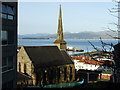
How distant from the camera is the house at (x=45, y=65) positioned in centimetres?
3372

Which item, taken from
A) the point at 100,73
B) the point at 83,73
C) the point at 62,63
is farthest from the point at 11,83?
the point at 83,73

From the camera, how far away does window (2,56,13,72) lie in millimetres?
16844

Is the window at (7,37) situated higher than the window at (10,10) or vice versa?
the window at (10,10)

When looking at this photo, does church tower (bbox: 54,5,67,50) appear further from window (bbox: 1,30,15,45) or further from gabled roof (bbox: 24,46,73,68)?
window (bbox: 1,30,15,45)

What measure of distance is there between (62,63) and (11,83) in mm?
20924

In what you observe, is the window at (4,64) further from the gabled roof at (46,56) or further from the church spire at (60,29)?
the church spire at (60,29)

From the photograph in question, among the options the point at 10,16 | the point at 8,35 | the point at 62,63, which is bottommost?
the point at 62,63

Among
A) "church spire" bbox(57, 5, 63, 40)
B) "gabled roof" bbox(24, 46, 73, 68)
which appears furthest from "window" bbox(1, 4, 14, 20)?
"church spire" bbox(57, 5, 63, 40)

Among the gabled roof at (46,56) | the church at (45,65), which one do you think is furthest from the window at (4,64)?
the gabled roof at (46,56)

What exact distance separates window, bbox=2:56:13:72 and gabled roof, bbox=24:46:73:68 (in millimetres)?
15310

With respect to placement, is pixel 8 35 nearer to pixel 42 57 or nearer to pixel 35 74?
pixel 35 74

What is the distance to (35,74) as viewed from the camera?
33.3 metres

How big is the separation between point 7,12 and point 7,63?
4.28m

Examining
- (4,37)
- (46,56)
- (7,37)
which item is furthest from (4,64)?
(46,56)
